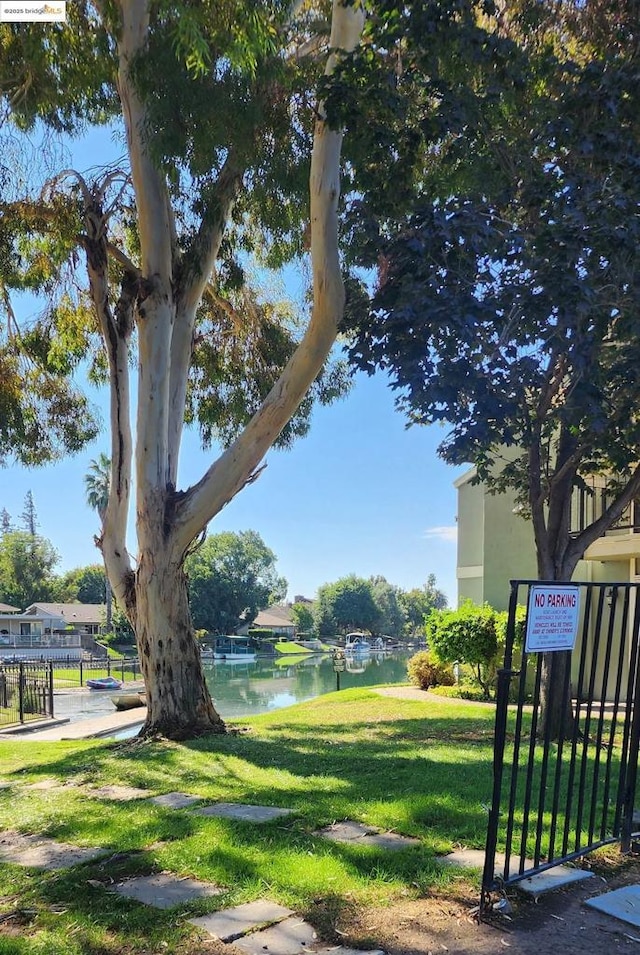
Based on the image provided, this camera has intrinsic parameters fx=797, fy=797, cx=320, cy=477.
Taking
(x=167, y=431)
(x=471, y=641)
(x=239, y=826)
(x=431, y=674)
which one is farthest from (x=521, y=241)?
(x=431, y=674)

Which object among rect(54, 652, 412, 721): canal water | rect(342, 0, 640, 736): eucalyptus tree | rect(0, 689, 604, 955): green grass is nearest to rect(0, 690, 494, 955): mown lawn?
rect(0, 689, 604, 955): green grass

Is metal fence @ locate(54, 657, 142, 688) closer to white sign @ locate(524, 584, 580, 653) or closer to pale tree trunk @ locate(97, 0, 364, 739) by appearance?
pale tree trunk @ locate(97, 0, 364, 739)

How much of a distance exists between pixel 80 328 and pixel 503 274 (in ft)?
32.1

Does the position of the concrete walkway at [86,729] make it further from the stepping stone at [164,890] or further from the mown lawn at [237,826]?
the stepping stone at [164,890]

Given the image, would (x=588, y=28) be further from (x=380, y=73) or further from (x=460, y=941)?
(x=460, y=941)

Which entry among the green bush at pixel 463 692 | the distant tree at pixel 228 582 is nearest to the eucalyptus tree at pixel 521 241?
the green bush at pixel 463 692

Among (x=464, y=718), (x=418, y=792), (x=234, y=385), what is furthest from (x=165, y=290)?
(x=464, y=718)

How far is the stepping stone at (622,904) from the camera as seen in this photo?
12.7 ft

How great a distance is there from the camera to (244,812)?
5688mm

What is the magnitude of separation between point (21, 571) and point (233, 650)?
22440 millimetres

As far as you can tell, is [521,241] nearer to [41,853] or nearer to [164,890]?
[164,890]

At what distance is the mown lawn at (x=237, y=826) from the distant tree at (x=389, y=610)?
9081 centimetres

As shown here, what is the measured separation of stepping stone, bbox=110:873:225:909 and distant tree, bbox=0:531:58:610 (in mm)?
76618

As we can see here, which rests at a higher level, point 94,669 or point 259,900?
point 259,900
